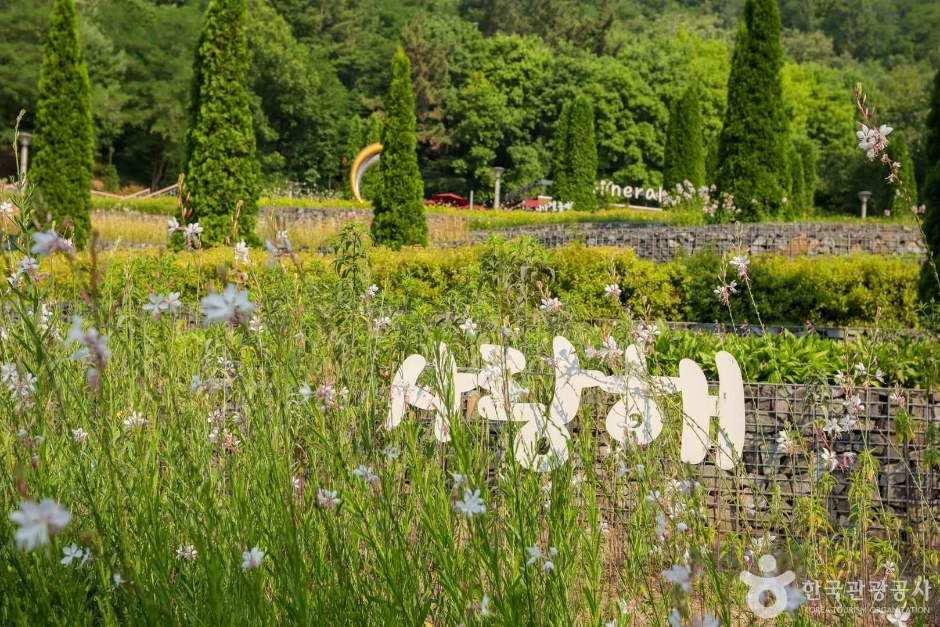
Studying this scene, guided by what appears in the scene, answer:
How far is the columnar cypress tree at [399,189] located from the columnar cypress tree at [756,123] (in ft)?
14.8

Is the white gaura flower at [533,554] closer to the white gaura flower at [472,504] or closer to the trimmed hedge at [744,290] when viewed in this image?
the white gaura flower at [472,504]

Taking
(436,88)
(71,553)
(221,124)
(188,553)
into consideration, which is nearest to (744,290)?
(188,553)

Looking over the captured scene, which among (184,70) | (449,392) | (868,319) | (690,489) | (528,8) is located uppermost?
(528,8)

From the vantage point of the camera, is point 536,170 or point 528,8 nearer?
point 536,170

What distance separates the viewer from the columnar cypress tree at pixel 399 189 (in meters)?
11.5

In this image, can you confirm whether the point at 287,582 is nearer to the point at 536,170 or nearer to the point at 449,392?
the point at 449,392

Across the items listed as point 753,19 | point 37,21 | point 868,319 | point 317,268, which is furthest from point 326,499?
point 37,21

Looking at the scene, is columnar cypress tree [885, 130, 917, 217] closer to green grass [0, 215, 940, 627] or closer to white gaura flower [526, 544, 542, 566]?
green grass [0, 215, 940, 627]

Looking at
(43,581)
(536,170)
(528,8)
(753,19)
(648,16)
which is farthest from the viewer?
(648,16)

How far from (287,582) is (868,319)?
6629 millimetres

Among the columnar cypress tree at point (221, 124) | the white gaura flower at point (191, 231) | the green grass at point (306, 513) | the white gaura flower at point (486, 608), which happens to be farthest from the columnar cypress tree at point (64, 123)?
the white gaura flower at point (486, 608)

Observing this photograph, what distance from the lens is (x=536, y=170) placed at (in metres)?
33.3

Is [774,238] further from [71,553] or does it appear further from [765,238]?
[71,553]

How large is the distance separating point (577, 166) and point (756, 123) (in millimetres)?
11547
